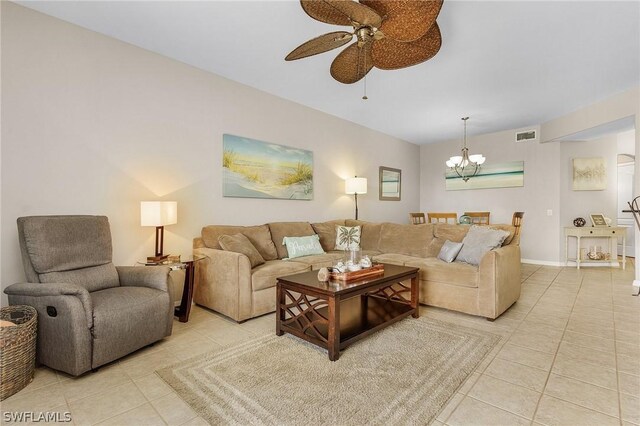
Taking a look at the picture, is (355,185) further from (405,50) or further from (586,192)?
(586,192)

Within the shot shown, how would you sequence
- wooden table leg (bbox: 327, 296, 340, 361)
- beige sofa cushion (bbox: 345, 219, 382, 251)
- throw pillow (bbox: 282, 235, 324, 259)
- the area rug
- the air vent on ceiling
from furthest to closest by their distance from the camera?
the air vent on ceiling, beige sofa cushion (bbox: 345, 219, 382, 251), throw pillow (bbox: 282, 235, 324, 259), wooden table leg (bbox: 327, 296, 340, 361), the area rug

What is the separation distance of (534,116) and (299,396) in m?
5.83

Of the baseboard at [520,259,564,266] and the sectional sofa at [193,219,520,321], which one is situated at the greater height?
the sectional sofa at [193,219,520,321]

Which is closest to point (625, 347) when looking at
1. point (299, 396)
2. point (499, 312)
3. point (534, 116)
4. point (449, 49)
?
point (499, 312)

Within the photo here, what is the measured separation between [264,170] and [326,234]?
49.7 inches

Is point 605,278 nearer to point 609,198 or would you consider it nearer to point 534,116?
point 609,198

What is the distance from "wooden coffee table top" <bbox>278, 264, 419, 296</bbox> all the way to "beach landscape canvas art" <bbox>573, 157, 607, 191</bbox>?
4.89m

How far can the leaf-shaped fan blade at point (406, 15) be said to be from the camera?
1620 mm

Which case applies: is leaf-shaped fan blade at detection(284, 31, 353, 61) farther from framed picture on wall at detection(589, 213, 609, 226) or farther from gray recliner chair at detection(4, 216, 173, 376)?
framed picture on wall at detection(589, 213, 609, 226)

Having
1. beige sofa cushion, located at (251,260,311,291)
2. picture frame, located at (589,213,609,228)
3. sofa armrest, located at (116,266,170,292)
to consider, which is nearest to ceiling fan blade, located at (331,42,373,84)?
beige sofa cushion, located at (251,260,311,291)

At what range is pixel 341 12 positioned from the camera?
1691 mm

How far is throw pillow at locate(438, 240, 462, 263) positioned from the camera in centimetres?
339

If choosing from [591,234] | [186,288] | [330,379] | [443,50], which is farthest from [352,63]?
[591,234]

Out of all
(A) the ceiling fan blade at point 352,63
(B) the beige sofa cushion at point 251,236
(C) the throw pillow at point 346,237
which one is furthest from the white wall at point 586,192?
(B) the beige sofa cushion at point 251,236
